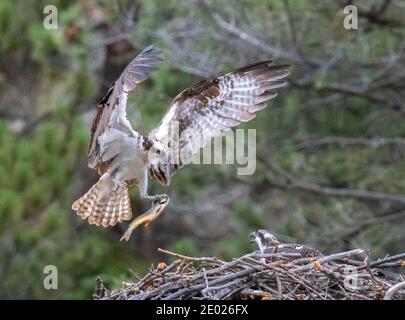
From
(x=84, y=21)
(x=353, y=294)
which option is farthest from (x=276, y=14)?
(x=353, y=294)

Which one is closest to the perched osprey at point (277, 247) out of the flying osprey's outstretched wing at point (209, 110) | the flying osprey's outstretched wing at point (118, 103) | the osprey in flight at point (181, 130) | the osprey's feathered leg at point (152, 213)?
the osprey's feathered leg at point (152, 213)

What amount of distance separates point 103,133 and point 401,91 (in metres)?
5.44

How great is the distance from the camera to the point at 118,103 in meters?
6.07

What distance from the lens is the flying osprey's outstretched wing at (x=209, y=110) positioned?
6.66 metres

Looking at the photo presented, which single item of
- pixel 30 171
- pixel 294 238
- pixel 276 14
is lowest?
pixel 294 238

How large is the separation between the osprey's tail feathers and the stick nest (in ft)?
6.61

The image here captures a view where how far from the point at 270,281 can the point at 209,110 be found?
2.19m

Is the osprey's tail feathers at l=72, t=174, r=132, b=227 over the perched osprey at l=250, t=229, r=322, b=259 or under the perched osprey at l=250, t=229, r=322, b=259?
over

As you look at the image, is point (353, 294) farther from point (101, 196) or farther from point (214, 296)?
point (101, 196)

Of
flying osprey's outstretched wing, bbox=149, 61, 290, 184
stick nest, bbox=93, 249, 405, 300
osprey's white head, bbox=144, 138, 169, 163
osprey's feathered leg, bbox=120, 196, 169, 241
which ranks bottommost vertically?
stick nest, bbox=93, 249, 405, 300

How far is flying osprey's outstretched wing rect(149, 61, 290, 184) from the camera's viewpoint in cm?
666

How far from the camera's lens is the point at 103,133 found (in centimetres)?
631

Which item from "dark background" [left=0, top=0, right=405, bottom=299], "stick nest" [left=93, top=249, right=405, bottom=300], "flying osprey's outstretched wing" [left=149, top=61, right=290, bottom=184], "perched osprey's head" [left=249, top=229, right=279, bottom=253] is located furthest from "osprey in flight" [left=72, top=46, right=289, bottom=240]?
"dark background" [left=0, top=0, right=405, bottom=299]

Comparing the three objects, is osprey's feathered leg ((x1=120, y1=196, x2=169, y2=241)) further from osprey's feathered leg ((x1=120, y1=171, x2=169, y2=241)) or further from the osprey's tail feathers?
the osprey's tail feathers
